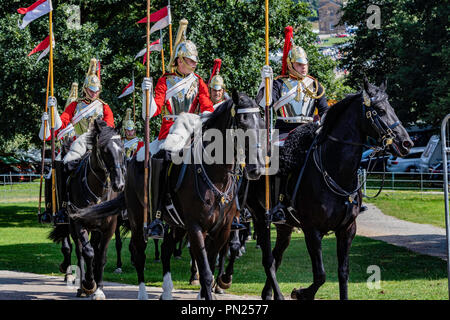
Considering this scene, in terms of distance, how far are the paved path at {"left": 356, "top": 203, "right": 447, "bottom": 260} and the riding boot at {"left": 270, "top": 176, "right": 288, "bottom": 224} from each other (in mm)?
6828

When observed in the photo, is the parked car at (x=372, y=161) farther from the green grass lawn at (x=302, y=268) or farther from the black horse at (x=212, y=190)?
the green grass lawn at (x=302, y=268)

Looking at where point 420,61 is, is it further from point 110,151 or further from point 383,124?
point 383,124

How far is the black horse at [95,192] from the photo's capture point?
34.3 ft

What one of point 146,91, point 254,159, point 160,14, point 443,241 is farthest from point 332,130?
point 443,241

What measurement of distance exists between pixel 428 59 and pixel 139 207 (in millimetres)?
26738

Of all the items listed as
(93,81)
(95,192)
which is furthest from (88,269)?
(93,81)

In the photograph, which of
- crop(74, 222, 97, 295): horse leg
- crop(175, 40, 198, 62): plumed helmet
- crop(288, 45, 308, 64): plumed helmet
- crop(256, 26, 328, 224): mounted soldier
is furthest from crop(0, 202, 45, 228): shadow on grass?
crop(288, 45, 308, 64): plumed helmet

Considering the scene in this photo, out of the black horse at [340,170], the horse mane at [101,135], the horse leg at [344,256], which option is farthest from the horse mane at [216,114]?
the horse mane at [101,135]

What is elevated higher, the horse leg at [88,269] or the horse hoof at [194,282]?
the horse leg at [88,269]

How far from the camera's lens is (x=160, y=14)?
12852mm

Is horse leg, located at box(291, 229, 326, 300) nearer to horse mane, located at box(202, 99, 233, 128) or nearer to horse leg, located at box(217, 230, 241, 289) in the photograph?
horse mane, located at box(202, 99, 233, 128)

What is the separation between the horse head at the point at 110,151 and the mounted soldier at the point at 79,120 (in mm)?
1366

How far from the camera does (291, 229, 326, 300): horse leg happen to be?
27.5 feet
